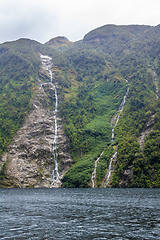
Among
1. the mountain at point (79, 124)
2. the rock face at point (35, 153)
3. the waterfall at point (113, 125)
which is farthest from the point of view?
the rock face at point (35, 153)

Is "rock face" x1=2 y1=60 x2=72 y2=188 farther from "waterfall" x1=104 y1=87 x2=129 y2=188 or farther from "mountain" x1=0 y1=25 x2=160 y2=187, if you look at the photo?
"waterfall" x1=104 y1=87 x2=129 y2=188

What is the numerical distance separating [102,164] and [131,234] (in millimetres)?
74194

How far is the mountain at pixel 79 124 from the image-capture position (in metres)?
88.0

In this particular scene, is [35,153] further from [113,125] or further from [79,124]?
[113,125]

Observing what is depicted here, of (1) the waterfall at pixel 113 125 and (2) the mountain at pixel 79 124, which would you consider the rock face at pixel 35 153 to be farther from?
(1) the waterfall at pixel 113 125

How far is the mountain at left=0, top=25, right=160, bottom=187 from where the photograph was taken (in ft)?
289

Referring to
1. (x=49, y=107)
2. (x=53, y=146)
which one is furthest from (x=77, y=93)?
(x=53, y=146)

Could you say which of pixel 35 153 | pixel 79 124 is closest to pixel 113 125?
pixel 79 124

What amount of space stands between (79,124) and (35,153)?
35794mm

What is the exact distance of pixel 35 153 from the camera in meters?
108

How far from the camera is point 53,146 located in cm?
11388

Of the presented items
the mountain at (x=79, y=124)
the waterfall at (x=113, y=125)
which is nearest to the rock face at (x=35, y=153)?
the mountain at (x=79, y=124)

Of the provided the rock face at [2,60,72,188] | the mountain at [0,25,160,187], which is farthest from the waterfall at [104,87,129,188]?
the rock face at [2,60,72,188]

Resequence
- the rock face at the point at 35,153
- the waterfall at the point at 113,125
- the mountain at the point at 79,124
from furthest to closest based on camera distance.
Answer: the rock face at the point at 35,153
the mountain at the point at 79,124
the waterfall at the point at 113,125
